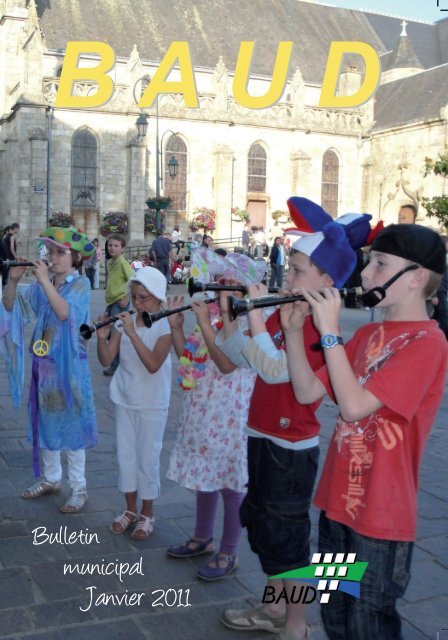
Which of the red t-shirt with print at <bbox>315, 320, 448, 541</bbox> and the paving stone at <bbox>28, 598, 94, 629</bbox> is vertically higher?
the red t-shirt with print at <bbox>315, 320, 448, 541</bbox>

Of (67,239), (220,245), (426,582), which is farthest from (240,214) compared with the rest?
(426,582)

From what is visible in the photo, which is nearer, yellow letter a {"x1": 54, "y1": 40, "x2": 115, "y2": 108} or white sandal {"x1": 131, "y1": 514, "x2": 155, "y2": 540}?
white sandal {"x1": 131, "y1": 514, "x2": 155, "y2": 540}

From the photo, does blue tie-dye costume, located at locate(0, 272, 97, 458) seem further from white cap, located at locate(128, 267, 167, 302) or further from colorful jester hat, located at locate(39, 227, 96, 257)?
white cap, located at locate(128, 267, 167, 302)

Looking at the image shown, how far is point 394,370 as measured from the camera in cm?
228

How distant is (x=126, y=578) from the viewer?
375cm

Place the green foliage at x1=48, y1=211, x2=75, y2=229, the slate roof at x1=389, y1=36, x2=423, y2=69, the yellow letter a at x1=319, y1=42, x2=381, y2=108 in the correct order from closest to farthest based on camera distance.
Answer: the green foliage at x1=48, y1=211, x2=75, y2=229, the yellow letter a at x1=319, y1=42, x2=381, y2=108, the slate roof at x1=389, y1=36, x2=423, y2=69

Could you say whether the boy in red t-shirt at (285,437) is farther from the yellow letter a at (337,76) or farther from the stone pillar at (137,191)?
the yellow letter a at (337,76)

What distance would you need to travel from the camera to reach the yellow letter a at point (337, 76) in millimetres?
37056

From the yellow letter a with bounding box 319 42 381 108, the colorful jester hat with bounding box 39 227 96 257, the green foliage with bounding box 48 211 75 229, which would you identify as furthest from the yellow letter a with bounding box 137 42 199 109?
the colorful jester hat with bounding box 39 227 96 257

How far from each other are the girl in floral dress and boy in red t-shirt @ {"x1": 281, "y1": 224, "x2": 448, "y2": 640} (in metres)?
1.38

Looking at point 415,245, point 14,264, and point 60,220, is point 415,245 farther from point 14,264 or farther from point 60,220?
point 60,220

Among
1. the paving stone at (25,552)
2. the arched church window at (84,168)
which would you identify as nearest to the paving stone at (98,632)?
the paving stone at (25,552)

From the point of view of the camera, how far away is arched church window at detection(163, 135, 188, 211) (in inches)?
1344

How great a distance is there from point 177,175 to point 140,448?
3143cm
